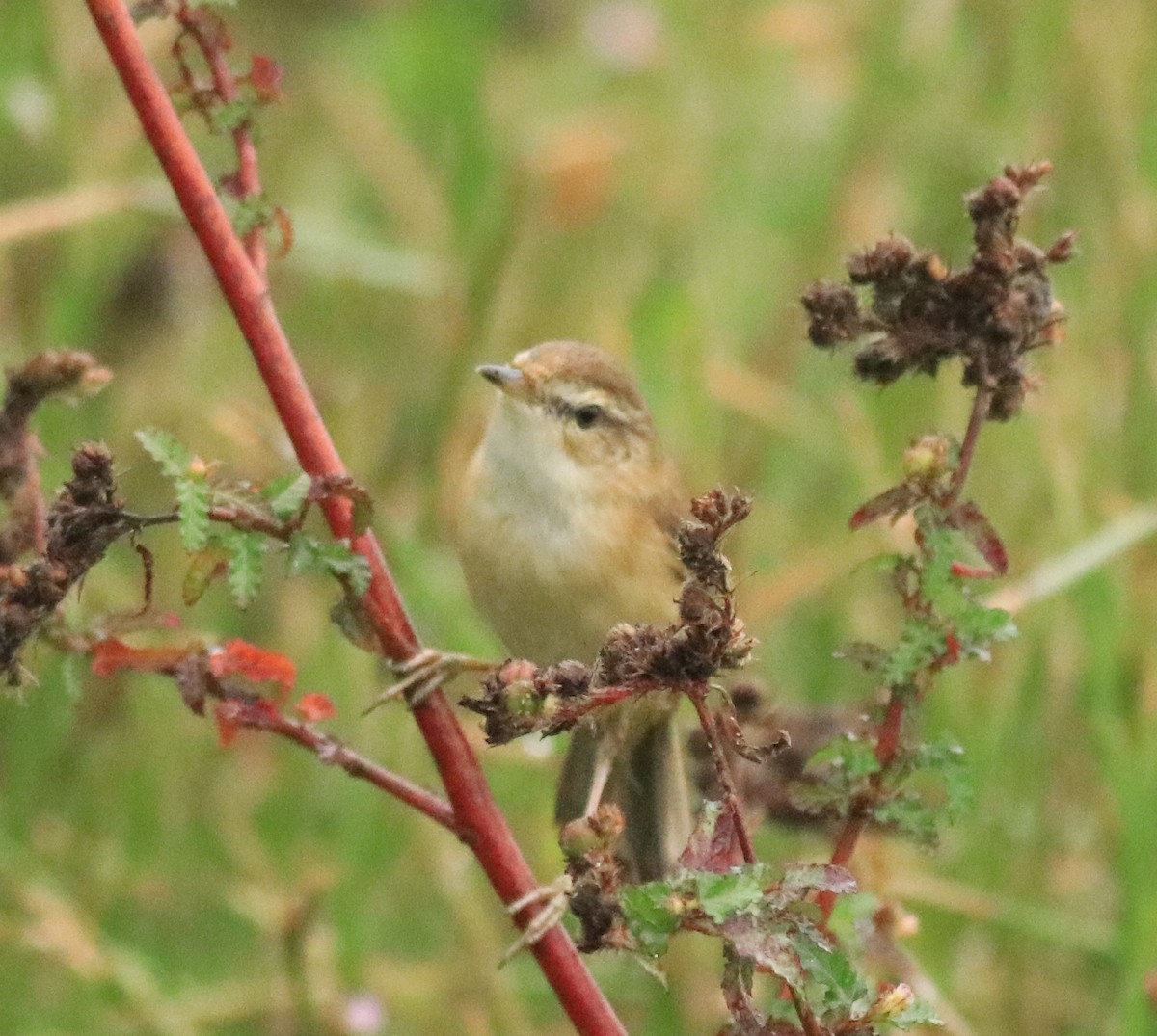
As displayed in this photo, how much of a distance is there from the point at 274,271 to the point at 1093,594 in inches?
99.2

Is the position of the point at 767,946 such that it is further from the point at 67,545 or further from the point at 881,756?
the point at 67,545

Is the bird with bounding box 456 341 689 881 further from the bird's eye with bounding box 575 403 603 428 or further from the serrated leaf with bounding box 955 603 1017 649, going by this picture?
the serrated leaf with bounding box 955 603 1017 649

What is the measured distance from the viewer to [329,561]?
4.42ft

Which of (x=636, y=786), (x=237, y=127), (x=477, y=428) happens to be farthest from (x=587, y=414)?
(x=237, y=127)

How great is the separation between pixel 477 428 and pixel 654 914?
252 centimetres

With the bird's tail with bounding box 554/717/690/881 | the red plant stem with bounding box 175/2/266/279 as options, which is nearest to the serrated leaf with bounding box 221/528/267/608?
the red plant stem with bounding box 175/2/266/279

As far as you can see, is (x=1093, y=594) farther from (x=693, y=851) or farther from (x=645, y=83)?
(x=645, y=83)

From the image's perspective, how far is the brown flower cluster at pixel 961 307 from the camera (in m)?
1.36

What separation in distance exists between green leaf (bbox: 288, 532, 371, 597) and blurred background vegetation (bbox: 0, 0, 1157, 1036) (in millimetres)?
205

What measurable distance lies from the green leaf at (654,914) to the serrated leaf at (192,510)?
1.16 feet

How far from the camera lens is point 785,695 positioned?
3.26 metres

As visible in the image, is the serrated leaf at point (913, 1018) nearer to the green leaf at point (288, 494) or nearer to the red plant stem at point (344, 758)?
the red plant stem at point (344, 758)

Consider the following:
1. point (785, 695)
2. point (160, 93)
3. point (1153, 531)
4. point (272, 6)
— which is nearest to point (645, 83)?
point (272, 6)

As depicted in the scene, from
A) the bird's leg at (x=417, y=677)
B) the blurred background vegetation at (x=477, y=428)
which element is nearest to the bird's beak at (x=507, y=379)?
the blurred background vegetation at (x=477, y=428)
